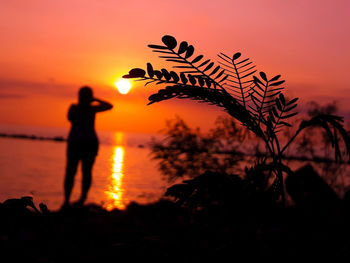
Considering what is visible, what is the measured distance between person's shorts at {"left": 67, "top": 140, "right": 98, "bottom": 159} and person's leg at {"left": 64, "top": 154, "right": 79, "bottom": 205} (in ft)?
0.21

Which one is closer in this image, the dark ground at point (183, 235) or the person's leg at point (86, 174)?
the dark ground at point (183, 235)

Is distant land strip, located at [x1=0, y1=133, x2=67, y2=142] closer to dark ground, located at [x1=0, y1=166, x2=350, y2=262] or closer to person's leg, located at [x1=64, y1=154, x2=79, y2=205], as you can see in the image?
Result: person's leg, located at [x1=64, y1=154, x2=79, y2=205]

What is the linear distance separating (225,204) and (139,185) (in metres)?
4.02

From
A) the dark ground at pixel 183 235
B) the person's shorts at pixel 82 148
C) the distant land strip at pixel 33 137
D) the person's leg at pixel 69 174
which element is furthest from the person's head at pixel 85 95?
the distant land strip at pixel 33 137

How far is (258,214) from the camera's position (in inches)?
75.0

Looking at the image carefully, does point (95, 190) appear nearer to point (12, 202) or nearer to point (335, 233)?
point (335, 233)

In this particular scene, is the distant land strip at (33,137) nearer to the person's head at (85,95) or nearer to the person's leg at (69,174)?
the person's leg at (69,174)

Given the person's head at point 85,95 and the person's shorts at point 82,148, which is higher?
the person's head at point 85,95

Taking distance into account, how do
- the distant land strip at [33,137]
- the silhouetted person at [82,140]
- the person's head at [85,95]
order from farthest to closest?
the distant land strip at [33,137]
the person's head at [85,95]
the silhouetted person at [82,140]

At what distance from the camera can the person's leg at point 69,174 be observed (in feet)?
16.8

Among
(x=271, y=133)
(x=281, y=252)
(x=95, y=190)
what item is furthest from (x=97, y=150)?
(x=271, y=133)

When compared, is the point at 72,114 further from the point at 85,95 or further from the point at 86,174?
the point at 86,174

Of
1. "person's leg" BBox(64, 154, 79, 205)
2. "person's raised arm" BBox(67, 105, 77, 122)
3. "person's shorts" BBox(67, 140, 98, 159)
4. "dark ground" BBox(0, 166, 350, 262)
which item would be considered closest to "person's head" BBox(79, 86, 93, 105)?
"person's raised arm" BBox(67, 105, 77, 122)

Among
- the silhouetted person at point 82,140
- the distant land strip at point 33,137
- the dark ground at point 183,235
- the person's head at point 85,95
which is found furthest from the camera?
the distant land strip at point 33,137
